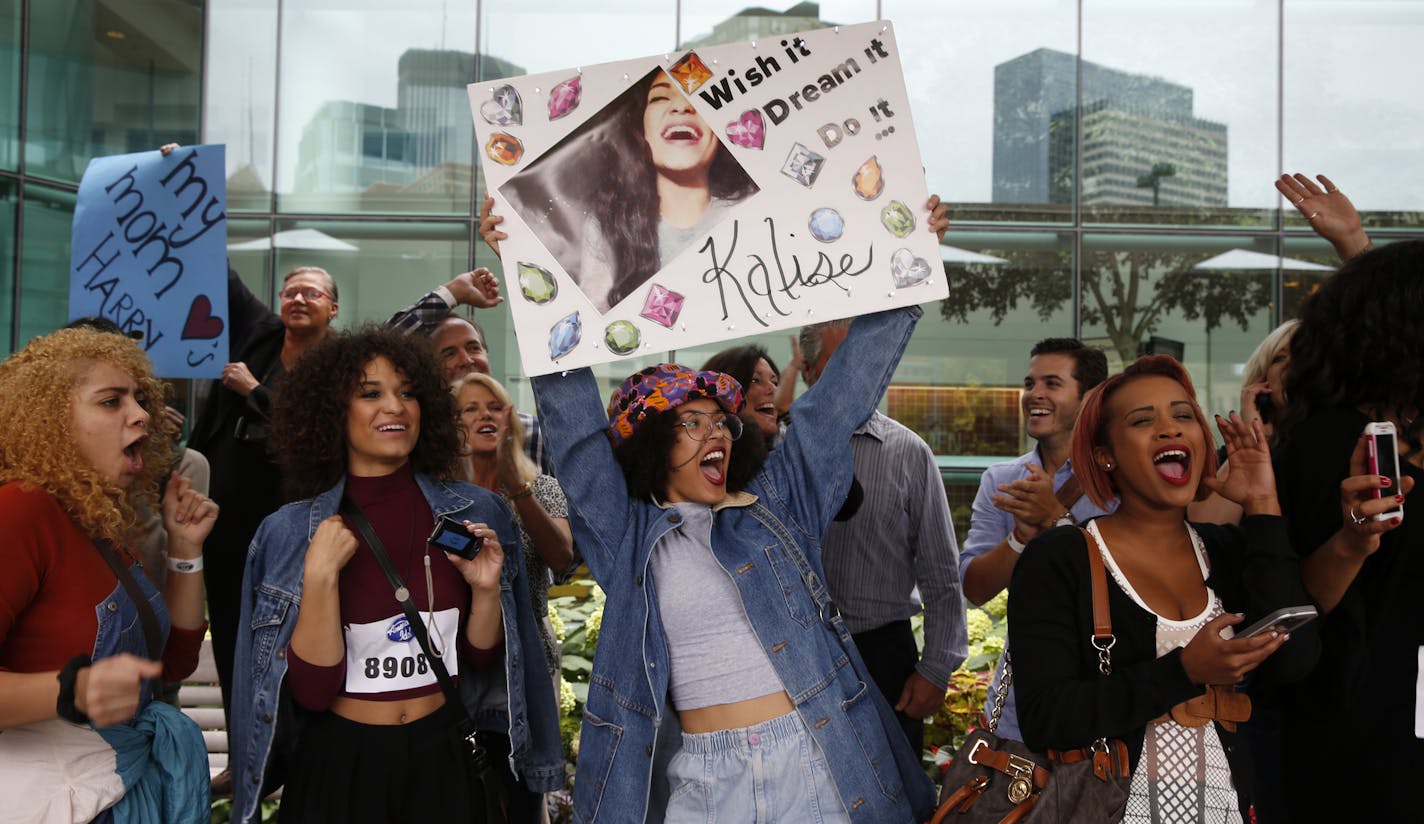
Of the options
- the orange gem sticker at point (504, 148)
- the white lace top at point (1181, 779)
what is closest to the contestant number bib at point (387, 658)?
the orange gem sticker at point (504, 148)

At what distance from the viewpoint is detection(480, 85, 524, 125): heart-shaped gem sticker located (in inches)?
132

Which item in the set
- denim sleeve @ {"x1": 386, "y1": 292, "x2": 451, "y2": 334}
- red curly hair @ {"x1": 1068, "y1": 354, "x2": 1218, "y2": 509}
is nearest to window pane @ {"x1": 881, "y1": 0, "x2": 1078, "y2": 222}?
denim sleeve @ {"x1": 386, "y1": 292, "x2": 451, "y2": 334}

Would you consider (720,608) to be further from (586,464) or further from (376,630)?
(376,630)

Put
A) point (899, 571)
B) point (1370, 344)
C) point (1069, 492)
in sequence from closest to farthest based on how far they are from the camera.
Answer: point (1370, 344), point (1069, 492), point (899, 571)

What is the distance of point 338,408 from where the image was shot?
345cm

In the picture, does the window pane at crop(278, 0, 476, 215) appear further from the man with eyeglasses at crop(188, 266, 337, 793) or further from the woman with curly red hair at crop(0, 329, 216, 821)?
the woman with curly red hair at crop(0, 329, 216, 821)

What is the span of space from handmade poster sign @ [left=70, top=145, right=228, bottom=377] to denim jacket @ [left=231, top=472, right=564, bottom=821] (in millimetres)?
1667

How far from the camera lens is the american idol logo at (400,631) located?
319cm

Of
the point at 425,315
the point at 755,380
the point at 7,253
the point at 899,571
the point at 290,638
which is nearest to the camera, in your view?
the point at 290,638

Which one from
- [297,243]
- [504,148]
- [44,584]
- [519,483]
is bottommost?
[44,584]

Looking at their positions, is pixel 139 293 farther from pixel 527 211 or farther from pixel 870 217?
pixel 870 217

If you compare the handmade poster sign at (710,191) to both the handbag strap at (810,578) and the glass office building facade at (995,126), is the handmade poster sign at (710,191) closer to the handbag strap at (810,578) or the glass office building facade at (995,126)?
the handbag strap at (810,578)

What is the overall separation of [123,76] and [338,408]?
975 centimetres

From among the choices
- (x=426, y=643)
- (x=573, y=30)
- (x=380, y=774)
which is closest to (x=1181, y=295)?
(x=573, y=30)
